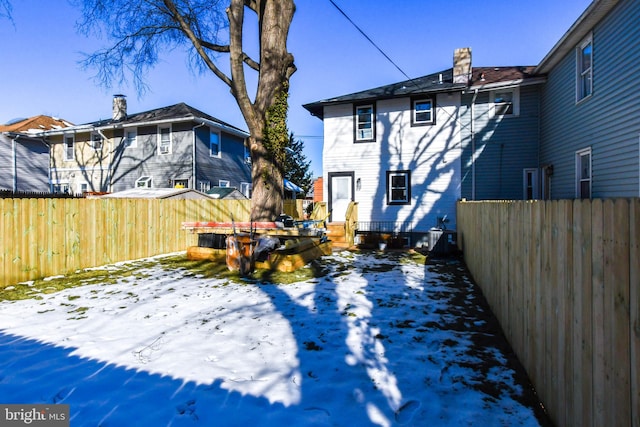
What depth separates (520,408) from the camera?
2.57m

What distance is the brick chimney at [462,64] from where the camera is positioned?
14.1m

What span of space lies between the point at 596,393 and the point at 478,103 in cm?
1381

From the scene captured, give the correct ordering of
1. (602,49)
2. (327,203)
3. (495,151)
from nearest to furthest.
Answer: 1. (602,49)
2. (495,151)
3. (327,203)

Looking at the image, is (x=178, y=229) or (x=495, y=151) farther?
(x=495, y=151)

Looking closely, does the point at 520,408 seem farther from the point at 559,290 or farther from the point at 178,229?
the point at 178,229

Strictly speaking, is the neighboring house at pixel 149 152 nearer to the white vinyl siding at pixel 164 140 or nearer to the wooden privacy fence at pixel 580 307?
the white vinyl siding at pixel 164 140

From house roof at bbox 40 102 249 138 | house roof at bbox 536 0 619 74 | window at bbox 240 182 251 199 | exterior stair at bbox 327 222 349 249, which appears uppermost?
house roof at bbox 40 102 249 138

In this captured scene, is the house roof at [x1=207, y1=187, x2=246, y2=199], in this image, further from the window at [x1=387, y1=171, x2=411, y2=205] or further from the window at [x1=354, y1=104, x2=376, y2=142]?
the window at [x1=387, y1=171, x2=411, y2=205]

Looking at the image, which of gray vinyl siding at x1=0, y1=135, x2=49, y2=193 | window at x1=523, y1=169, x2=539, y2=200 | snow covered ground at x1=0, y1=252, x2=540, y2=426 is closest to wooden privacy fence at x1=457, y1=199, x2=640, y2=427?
snow covered ground at x1=0, y1=252, x2=540, y2=426

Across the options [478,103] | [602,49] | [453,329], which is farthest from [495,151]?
[453,329]

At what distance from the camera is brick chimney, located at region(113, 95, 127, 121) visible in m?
21.6

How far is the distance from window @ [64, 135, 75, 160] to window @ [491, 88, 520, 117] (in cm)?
2388

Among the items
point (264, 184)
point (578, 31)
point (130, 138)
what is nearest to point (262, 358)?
point (264, 184)

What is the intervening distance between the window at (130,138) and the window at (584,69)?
68.4 ft
